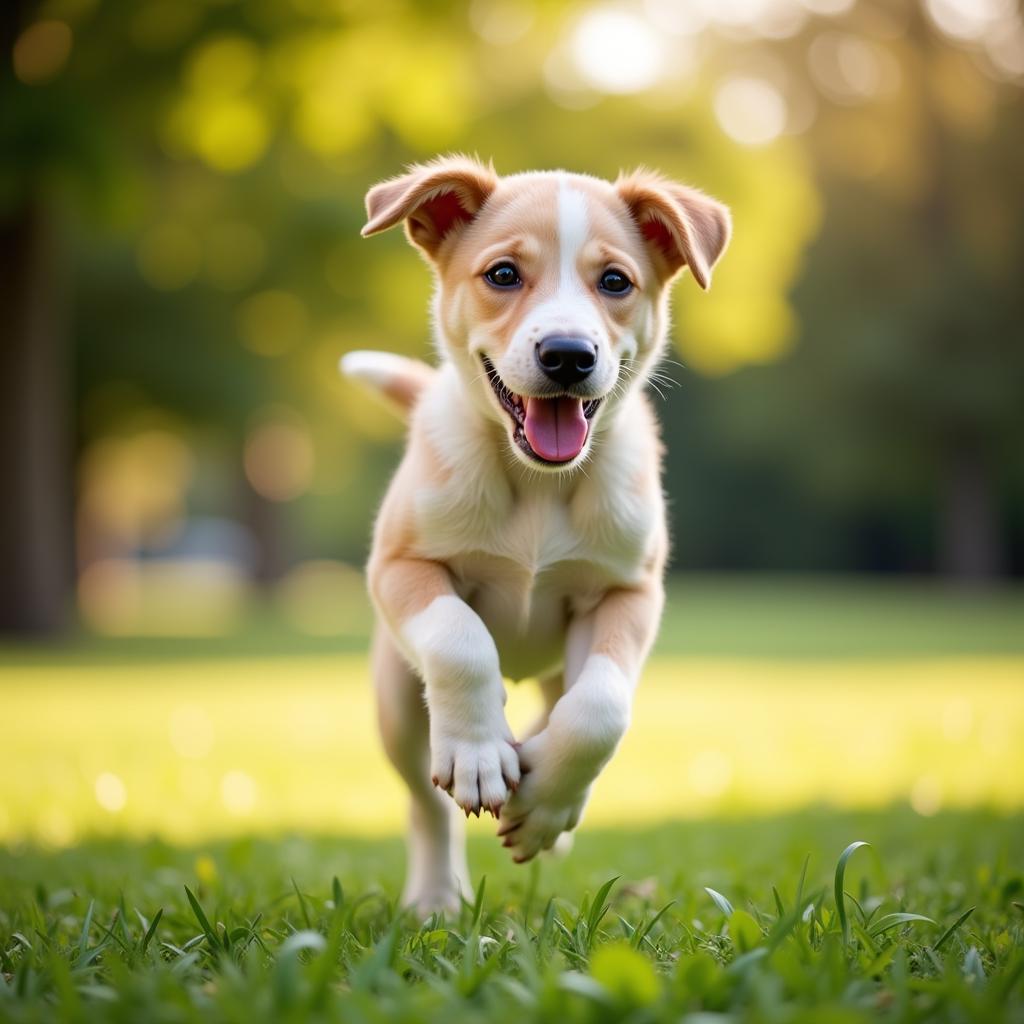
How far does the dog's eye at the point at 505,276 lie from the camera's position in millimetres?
3893

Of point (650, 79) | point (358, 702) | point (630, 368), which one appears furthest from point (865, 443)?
point (630, 368)

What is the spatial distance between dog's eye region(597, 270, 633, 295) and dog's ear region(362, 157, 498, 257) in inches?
21.2

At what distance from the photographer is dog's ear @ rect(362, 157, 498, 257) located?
12.8 ft

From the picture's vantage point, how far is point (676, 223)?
13.2ft

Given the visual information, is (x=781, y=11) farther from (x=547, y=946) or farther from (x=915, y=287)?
(x=547, y=946)

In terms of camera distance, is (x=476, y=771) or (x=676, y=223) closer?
(x=476, y=771)

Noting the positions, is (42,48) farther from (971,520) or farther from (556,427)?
(971,520)

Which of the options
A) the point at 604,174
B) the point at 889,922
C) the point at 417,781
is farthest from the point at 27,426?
the point at 889,922

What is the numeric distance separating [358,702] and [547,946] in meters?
9.01

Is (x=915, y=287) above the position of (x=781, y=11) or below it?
below

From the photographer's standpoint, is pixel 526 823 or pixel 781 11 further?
pixel 781 11

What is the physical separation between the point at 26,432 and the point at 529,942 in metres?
15.1

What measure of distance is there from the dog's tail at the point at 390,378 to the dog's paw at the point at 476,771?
1946 millimetres

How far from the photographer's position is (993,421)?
3186 cm
